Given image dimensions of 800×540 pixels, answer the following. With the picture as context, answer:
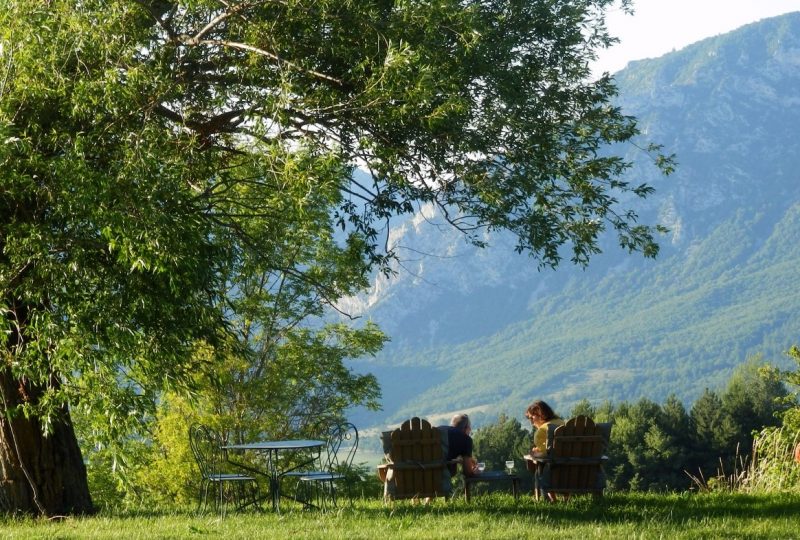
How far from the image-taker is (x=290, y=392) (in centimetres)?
2577

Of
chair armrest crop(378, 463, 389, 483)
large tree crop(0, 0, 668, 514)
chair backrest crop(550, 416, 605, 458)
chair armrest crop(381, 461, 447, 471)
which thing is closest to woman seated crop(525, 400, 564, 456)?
chair backrest crop(550, 416, 605, 458)

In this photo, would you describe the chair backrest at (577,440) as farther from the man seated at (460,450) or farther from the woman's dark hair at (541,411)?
the man seated at (460,450)

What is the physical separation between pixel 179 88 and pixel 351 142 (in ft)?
7.54

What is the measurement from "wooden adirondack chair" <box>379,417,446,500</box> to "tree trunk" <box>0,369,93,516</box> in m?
3.41

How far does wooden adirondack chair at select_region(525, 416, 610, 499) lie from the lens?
10828mm

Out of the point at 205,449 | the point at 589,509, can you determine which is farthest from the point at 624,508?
→ the point at 205,449

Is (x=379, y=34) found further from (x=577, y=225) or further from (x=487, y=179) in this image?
(x=577, y=225)

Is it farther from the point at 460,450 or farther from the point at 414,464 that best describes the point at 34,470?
the point at 460,450

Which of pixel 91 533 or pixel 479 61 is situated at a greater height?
pixel 479 61

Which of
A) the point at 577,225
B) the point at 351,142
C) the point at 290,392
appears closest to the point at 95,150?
the point at 351,142

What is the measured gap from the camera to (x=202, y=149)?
11578mm

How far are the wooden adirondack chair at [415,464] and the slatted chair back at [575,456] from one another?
1.17m

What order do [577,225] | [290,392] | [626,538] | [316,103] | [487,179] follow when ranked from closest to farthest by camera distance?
[626,538] < [316,103] < [487,179] < [577,225] < [290,392]

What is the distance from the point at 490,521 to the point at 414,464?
2.04 metres
